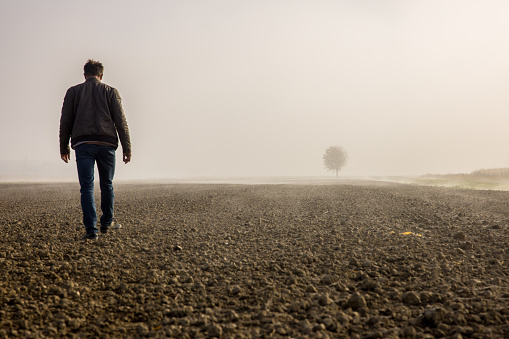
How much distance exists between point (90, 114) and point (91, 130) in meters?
0.25

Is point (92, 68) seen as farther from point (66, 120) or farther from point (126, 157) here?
point (126, 157)

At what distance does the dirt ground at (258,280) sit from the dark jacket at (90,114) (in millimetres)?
1590

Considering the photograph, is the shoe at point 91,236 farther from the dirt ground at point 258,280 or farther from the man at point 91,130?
the dirt ground at point 258,280

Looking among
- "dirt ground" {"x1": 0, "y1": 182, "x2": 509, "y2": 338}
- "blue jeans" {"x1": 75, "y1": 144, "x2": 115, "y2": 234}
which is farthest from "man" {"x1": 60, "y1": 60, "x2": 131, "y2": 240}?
"dirt ground" {"x1": 0, "y1": 182, "x2": 509, "y2": 338}

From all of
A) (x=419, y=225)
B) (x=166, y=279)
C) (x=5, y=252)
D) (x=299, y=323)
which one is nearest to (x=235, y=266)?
(x=166, y=279)

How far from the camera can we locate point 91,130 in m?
4.62

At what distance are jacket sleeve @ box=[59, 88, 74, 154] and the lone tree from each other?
241 feet

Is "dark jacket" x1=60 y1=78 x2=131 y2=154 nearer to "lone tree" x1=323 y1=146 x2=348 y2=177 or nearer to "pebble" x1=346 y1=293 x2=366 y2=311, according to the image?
"pebble" x1=346 y1=293 x2=366 y2=311

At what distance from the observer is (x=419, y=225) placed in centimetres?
570

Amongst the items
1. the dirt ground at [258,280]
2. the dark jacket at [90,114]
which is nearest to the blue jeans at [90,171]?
the dark jacket at [90,114]

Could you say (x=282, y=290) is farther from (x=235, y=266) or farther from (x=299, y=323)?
(x=235, y=266)

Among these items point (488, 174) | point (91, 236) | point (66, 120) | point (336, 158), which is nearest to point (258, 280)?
point (91, 236)

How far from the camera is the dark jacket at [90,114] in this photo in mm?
4625

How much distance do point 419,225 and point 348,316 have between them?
422 centimetres
